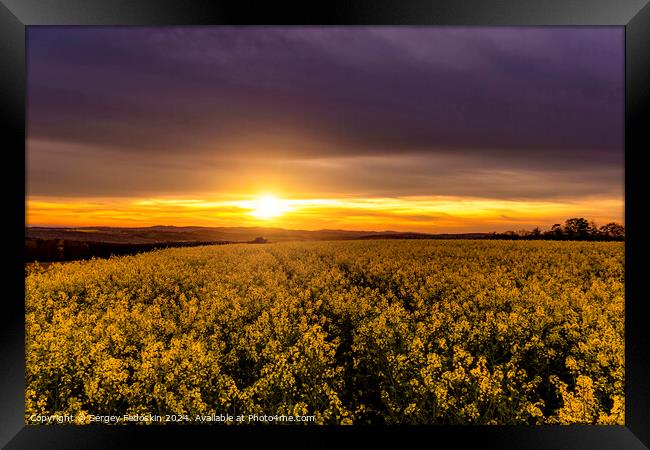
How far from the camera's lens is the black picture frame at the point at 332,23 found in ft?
11.5

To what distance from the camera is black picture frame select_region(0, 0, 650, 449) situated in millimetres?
3506

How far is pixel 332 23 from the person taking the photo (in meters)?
3.59

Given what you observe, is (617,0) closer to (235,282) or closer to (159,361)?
(159,361)

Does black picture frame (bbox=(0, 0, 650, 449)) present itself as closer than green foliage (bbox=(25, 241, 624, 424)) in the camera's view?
Yes

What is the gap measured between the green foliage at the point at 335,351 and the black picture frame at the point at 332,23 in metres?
0.57

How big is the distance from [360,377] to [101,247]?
9711mm

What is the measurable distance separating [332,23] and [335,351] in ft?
13.4

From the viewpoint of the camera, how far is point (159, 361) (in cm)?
468

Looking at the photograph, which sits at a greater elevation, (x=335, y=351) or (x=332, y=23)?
(x=332, y=23)

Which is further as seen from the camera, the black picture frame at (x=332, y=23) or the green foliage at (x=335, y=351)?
the green foliage at (x=335, y=351)

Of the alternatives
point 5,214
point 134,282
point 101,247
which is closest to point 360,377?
point 5,214

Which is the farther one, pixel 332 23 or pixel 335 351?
pixel 335 351

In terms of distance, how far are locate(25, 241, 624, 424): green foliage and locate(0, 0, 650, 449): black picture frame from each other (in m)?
0.57

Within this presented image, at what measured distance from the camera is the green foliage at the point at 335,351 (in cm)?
448
